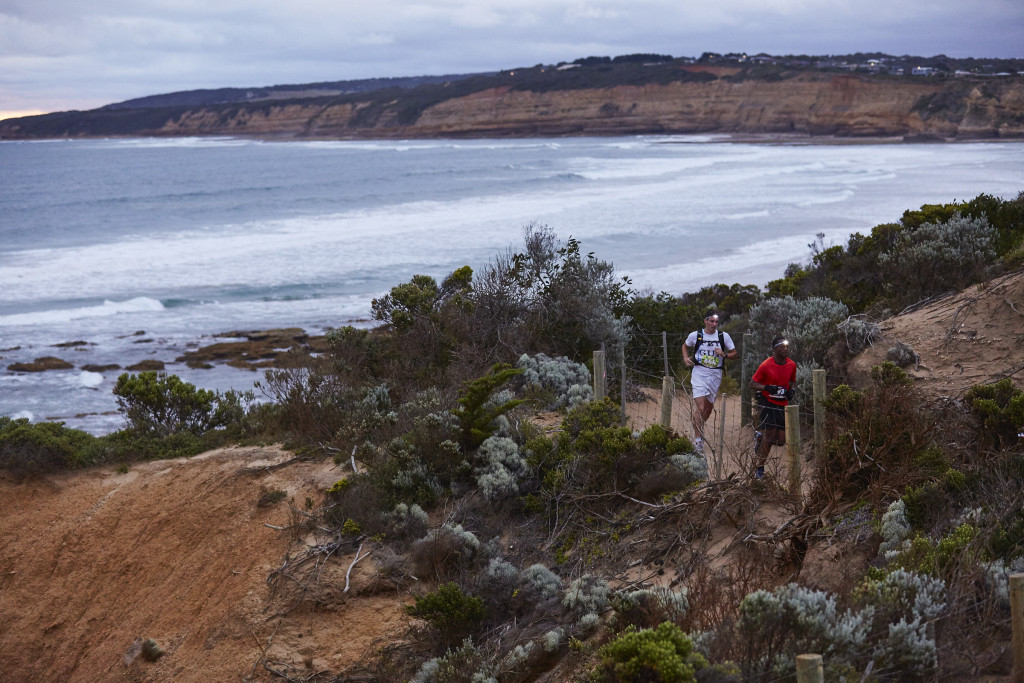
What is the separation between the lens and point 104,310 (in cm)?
2512

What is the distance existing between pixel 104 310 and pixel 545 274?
57.3 ft

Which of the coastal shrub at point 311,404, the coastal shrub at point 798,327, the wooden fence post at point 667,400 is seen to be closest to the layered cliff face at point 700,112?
the coastal shrub at point 798,327

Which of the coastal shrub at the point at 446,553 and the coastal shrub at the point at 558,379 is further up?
the coastal shrub at the point at 558,379

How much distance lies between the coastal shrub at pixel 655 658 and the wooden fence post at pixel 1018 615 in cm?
156

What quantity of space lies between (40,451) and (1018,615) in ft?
33.0

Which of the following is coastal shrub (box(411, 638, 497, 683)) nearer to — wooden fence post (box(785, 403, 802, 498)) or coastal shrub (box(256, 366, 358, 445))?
wooden fence post (box(785, 403, 802, 498))

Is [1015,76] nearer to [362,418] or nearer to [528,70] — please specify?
[528,70]

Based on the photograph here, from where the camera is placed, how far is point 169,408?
11.4m

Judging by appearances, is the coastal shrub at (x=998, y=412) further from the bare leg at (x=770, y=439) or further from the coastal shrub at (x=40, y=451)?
the coastal shrub at (x=40, y=451)

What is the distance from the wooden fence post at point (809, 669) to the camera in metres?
3.77

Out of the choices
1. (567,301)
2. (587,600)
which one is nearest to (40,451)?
(567,301)

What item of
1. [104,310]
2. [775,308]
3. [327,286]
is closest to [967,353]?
[775,308]

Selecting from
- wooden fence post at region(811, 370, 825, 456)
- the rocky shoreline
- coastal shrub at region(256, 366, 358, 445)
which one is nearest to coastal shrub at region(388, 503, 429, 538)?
coastal shrub at region(256, 366, 358, 445)

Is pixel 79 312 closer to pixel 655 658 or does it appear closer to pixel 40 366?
pixel 40 366
